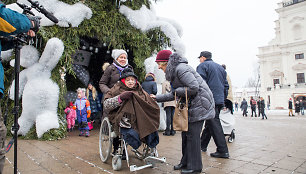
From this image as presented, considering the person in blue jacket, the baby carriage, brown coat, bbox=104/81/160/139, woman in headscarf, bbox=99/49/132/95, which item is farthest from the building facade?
the person in blue jacket

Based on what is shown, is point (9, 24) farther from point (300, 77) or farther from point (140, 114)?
point (300, 77)

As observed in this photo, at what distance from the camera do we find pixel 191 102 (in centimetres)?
279

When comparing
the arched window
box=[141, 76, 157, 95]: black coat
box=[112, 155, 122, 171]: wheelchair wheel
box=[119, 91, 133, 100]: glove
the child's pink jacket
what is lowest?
box=[112, 155, 122, 171]: wheelchair wheel

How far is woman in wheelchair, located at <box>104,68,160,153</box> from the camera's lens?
266 centimetres

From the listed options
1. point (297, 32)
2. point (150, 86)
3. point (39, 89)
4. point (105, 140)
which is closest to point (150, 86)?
point (150, 86)

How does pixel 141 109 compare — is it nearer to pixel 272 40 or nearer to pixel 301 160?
pixel 301 160

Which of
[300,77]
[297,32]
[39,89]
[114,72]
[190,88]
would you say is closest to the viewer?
[190,88]

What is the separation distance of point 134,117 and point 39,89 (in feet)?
10.7

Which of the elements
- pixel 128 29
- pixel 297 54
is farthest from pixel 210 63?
pixel 297 54

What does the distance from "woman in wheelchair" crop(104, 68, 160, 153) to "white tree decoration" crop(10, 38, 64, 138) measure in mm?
2743

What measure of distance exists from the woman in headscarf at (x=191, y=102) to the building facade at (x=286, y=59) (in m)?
40.2

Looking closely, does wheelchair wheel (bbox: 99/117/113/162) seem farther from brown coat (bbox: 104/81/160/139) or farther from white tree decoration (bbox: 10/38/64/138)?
white tree decoration (bbox: 10/38/64/138)

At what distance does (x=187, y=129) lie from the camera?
267 centimetres

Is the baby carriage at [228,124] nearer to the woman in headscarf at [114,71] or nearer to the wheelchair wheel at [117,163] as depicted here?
the woman in headscarf at [114,71]
